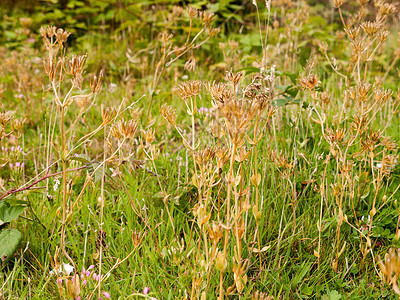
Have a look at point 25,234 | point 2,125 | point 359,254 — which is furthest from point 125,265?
point 359,254

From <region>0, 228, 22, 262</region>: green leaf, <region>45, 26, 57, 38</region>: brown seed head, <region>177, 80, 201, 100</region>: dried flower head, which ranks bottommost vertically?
<region>0, 228, 22, 262</region>: green leaf

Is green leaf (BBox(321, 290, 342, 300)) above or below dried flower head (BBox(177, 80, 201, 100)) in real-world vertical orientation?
below

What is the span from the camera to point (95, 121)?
3.04 metres

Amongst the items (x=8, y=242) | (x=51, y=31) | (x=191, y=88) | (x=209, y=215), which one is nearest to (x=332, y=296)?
(x=209, y=215)

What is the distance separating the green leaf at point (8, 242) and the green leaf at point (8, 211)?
5 centimetres

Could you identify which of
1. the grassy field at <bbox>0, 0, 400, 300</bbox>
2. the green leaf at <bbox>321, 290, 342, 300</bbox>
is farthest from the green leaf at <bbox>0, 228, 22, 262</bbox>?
the green leaf at <bbox>321, 290, 342, 300</bbox>

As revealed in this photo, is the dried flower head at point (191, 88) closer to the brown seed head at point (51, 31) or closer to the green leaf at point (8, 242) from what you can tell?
the brown seed head at point (51, 31)

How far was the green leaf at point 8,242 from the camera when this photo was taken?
150 cm

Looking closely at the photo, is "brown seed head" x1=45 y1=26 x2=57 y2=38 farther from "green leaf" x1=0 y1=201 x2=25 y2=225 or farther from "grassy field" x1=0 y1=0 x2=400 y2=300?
"green leaf" x1=0 y1=201 x2=25 y2=225

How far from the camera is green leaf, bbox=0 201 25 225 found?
5.19 ft

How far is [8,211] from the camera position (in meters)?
1.60

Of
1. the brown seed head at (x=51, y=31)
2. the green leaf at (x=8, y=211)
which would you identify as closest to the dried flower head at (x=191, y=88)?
the brown seed head at (x=51, y=31)

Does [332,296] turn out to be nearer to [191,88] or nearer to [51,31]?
[191,88]

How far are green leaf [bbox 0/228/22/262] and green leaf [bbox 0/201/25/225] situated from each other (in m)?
0.05
